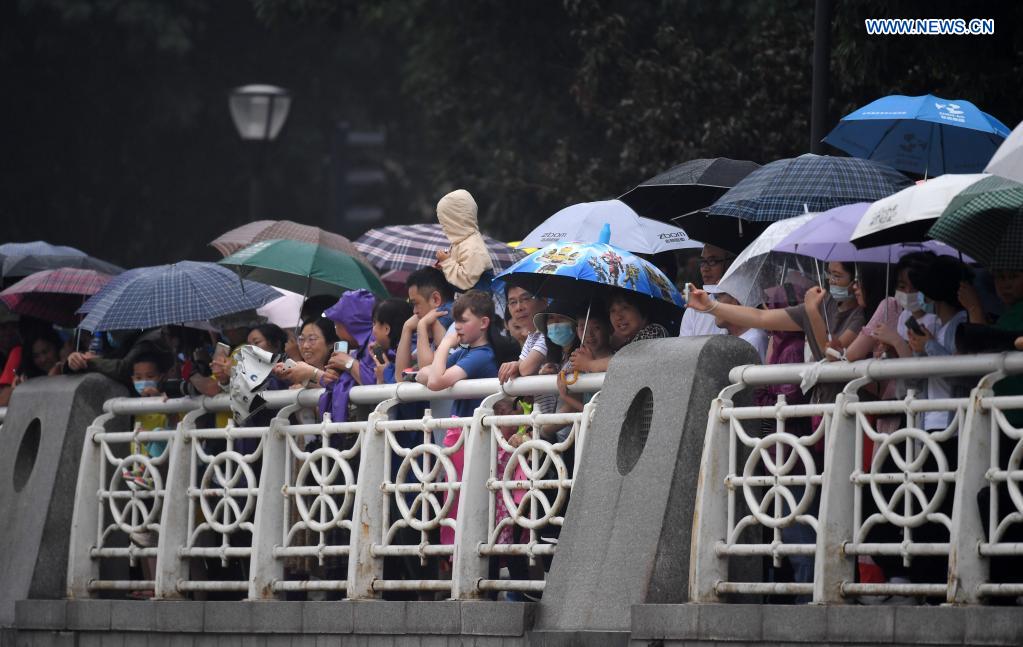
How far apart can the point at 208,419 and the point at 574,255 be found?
3341 millimetres

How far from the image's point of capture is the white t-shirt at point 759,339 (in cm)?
1039

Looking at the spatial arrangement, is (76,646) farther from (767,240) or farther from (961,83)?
(961,83)

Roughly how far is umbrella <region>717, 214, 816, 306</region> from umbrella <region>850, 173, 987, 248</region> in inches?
34.9

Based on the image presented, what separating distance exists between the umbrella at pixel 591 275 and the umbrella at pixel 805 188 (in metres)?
0.53

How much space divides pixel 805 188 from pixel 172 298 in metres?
3.93

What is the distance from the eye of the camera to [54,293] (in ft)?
46.6

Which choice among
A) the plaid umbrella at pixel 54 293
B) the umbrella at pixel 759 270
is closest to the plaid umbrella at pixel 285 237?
A: the plaid umbrella at pixel 54 293

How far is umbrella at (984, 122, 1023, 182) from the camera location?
884cm

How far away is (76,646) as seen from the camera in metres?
12.4

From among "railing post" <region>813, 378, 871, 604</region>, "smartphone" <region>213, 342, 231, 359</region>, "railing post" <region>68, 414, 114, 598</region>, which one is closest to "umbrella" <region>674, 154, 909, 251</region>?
"railing post" <region>813, 378, 871, 604</region>

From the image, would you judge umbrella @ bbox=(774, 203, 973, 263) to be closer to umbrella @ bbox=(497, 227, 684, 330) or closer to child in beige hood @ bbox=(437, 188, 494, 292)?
umbrella @ bbox=(497, 227, 684, 330)

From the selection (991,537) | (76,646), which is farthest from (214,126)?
(991,537)

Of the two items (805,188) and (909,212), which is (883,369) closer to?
(909,212)

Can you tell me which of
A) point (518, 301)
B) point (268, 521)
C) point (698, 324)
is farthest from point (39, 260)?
point (698, 324)
